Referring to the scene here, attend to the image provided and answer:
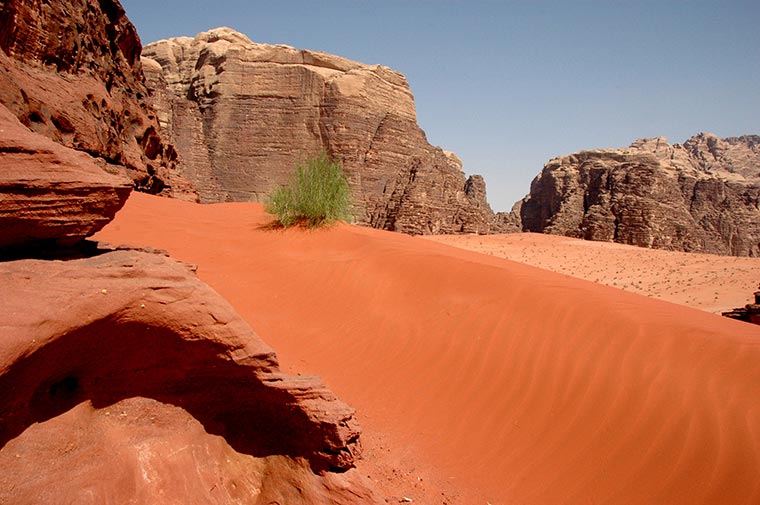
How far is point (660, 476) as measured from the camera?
2.60 meters

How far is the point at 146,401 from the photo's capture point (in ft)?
6.26

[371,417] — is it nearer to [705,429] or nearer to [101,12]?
[705,429]

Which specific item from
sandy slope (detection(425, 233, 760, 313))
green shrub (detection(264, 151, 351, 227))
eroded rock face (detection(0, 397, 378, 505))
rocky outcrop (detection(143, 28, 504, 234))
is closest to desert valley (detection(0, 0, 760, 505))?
eroded rock face (detection(0, 397, 378, 505))

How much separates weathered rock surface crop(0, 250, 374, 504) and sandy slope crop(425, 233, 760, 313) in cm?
1036

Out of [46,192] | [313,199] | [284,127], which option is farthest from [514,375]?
[284,127]

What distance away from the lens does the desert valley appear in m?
1.68

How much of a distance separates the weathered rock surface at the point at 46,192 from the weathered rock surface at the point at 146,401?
125mm

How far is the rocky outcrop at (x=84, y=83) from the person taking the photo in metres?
5.93

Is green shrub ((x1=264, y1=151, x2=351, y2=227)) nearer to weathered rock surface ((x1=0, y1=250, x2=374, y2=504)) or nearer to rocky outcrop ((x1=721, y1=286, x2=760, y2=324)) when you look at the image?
weathered rock surface ((x1=0, y1=250, x2=374, y2=504))

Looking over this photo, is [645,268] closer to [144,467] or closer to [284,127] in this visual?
[284,127]

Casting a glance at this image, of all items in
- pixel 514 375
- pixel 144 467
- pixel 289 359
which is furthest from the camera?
pixel 289 359

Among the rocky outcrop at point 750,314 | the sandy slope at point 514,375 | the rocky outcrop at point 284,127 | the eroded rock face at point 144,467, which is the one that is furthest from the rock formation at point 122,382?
the rocky outcrop at point 284,127

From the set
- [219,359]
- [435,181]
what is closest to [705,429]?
[219,359]

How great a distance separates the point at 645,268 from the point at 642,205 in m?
11.7
